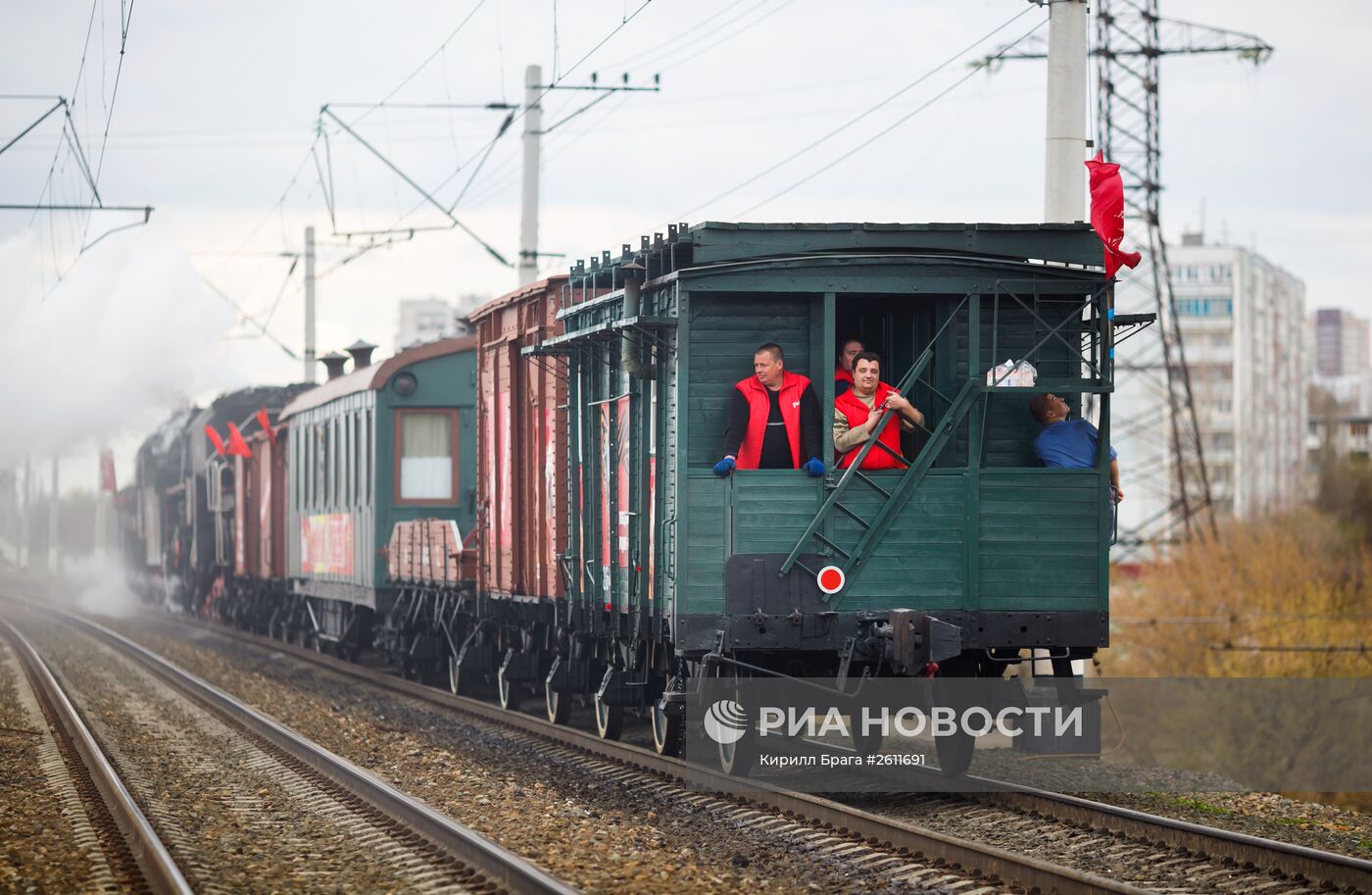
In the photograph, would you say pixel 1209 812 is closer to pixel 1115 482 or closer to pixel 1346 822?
pixel 1346 822

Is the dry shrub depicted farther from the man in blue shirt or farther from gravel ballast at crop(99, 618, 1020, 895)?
the man in blue shirt

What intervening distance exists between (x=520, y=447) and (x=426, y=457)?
20.1 feet

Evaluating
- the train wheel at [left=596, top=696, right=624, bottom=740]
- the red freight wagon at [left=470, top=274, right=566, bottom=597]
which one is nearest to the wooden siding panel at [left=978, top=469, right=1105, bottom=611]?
the train wheel at [left=596, top=696, right=624, bottom=740]

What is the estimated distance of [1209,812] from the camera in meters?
10.3

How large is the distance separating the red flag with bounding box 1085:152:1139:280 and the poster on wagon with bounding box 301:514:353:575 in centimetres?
1450

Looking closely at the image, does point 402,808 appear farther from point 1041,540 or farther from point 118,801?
point 1041,540

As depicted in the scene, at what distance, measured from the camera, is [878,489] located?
10484 millimetres

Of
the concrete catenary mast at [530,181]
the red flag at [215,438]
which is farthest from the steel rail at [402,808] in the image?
the red flag at [215,438]

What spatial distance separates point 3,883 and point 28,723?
Answer: 8788mm

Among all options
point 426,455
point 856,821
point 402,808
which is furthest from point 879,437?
point 426,455

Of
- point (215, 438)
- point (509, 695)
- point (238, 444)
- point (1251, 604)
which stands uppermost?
point (215, 438)

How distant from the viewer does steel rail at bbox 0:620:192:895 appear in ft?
27.5

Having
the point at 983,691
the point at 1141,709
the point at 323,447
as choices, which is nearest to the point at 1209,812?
the point at 983,691

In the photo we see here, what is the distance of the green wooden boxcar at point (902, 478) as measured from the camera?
1038cm
